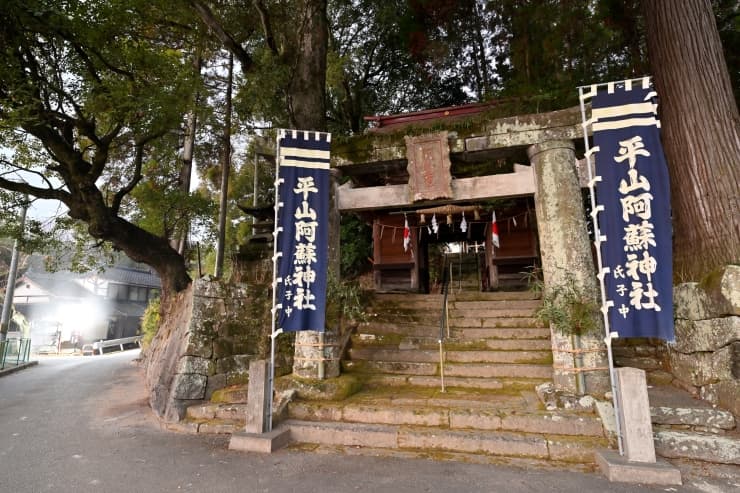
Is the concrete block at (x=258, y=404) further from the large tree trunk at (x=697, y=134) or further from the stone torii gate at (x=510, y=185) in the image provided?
the large tree trunk at (x=697, y=134)

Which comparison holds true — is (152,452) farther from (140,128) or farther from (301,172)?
(140,128)

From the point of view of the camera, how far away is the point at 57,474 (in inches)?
149

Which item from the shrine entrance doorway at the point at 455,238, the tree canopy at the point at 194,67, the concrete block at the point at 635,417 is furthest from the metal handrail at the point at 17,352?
the concrete block at the point at 635,417

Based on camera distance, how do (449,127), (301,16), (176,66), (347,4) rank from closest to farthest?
(449,127) < (301,16) < (176,66) < (347,4)

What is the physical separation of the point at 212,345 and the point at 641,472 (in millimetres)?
5744

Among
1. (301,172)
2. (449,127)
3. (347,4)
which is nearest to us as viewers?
(301,172)

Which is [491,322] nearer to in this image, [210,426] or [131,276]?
[210,426]

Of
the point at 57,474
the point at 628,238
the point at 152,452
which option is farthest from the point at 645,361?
the point at 57,474

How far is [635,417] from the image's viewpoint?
3.61 m

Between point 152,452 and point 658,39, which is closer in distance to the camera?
point 152,452

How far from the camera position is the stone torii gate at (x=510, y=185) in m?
4.84

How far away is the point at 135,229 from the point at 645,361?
10.4 meters

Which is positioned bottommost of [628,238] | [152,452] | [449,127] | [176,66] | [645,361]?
[152,452]

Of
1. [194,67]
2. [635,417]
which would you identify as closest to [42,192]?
[194,67]
